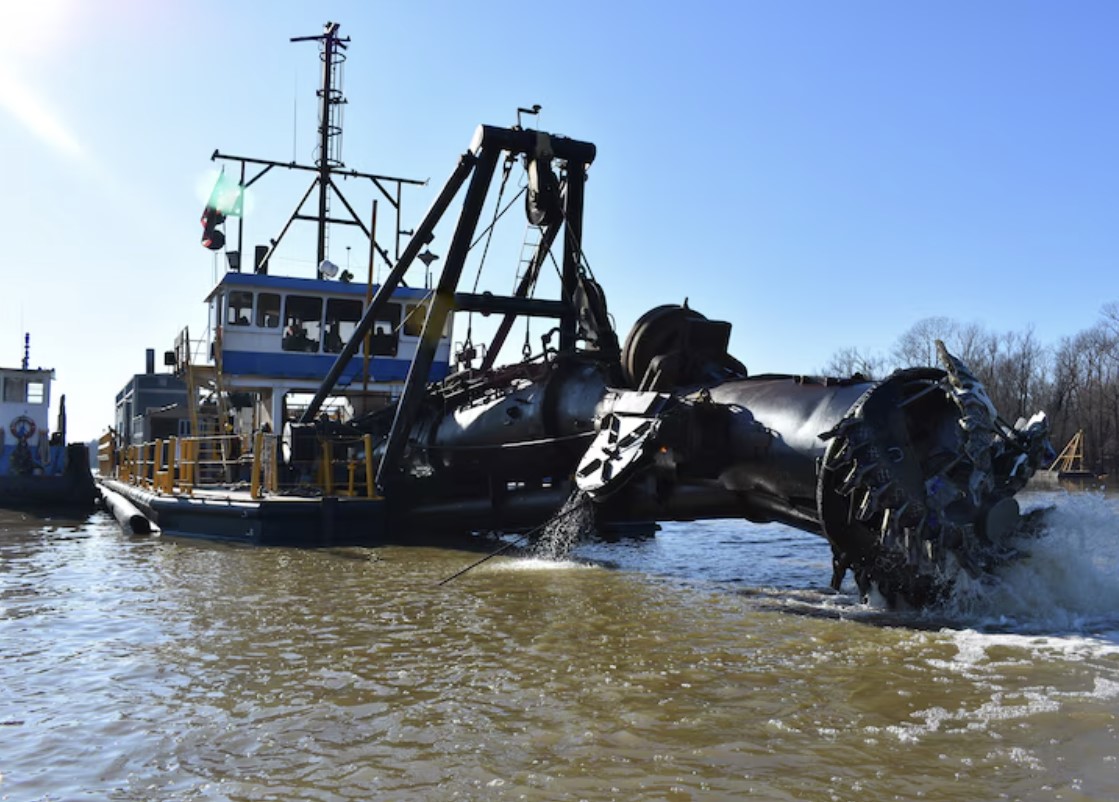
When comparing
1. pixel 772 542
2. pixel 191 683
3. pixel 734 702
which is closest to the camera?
pixel 734 702

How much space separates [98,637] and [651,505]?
4.72 meters

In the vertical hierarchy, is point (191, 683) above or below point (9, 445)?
below

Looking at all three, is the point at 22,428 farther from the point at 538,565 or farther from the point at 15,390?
the point at 538,565

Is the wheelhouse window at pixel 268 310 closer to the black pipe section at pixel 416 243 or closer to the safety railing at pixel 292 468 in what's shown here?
the safety railing at pixel 292 468

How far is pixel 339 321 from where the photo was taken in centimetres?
1920

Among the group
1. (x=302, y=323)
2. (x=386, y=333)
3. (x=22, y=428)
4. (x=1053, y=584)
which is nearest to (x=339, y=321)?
(x=302, y=323)

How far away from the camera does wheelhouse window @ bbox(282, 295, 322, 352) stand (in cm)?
1880

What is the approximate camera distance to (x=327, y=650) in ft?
21.3

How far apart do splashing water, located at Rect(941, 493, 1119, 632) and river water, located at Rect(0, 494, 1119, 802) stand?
2 cm

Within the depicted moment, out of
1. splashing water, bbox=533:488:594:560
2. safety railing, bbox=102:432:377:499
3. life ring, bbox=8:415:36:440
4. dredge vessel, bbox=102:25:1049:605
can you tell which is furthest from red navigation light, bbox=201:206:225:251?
splashing water, bbox=533:488:594:560

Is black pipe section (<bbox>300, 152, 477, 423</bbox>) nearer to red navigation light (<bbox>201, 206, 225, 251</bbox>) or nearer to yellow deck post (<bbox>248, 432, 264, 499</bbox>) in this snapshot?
yellow deck post (<bbox>248, 432, 264, 499</bbox>)

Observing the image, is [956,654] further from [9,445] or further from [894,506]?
[9,445]

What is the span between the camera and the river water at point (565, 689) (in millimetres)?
4086

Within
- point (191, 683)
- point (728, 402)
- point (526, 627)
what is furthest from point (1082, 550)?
point (191, 683)
